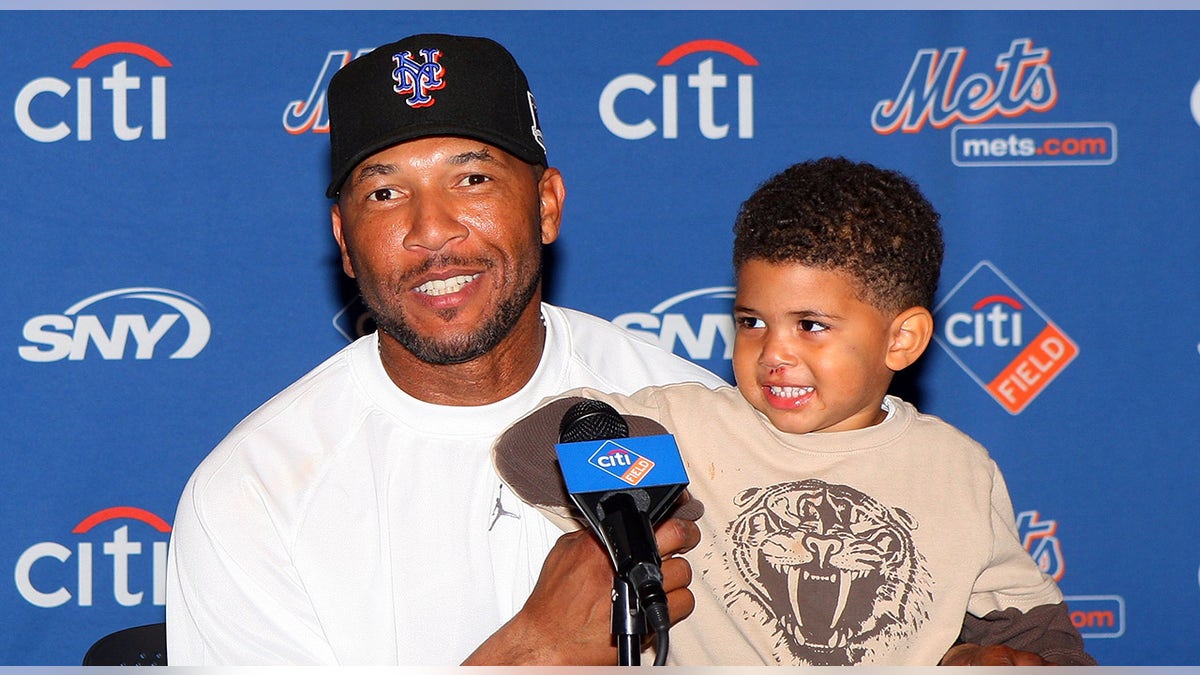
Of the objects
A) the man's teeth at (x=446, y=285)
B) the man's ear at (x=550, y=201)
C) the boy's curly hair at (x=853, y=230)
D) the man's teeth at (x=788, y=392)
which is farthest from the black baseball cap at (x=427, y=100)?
the man's teeth at (x=788, y=392)

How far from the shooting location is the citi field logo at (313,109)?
3240mm

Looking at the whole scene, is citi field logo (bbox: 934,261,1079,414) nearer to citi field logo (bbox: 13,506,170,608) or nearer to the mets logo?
the mets logo

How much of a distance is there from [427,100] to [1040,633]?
130 cm

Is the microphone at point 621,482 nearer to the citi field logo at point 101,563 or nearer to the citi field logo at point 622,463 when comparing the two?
the citi field logo at point 622,463

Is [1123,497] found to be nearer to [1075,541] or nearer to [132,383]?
Answer: [1075,541]

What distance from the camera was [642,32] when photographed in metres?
3.31

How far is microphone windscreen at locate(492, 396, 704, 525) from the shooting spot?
188 centimetres

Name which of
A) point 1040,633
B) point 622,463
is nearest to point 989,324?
point 1040,633

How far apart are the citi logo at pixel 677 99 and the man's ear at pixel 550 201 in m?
0.99

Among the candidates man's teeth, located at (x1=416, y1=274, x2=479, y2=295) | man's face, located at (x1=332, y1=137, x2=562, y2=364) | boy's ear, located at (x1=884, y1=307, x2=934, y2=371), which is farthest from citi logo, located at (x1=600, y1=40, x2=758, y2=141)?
boy's ear, located at (x1=884, y1=307, x2=934, y2=371)

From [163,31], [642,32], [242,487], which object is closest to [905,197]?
[242,487]

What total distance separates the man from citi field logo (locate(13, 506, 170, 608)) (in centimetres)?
115

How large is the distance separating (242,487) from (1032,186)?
2.27m

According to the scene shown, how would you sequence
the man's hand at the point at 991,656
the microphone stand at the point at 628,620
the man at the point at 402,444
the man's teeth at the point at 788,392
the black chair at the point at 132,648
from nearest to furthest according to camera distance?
the microphone stand at the point at 628,620
the man's hand at the point at 991,656
the man's teeth at the point at 788,392
the man at the point at 402,444
the black chair at the point at 132,648
